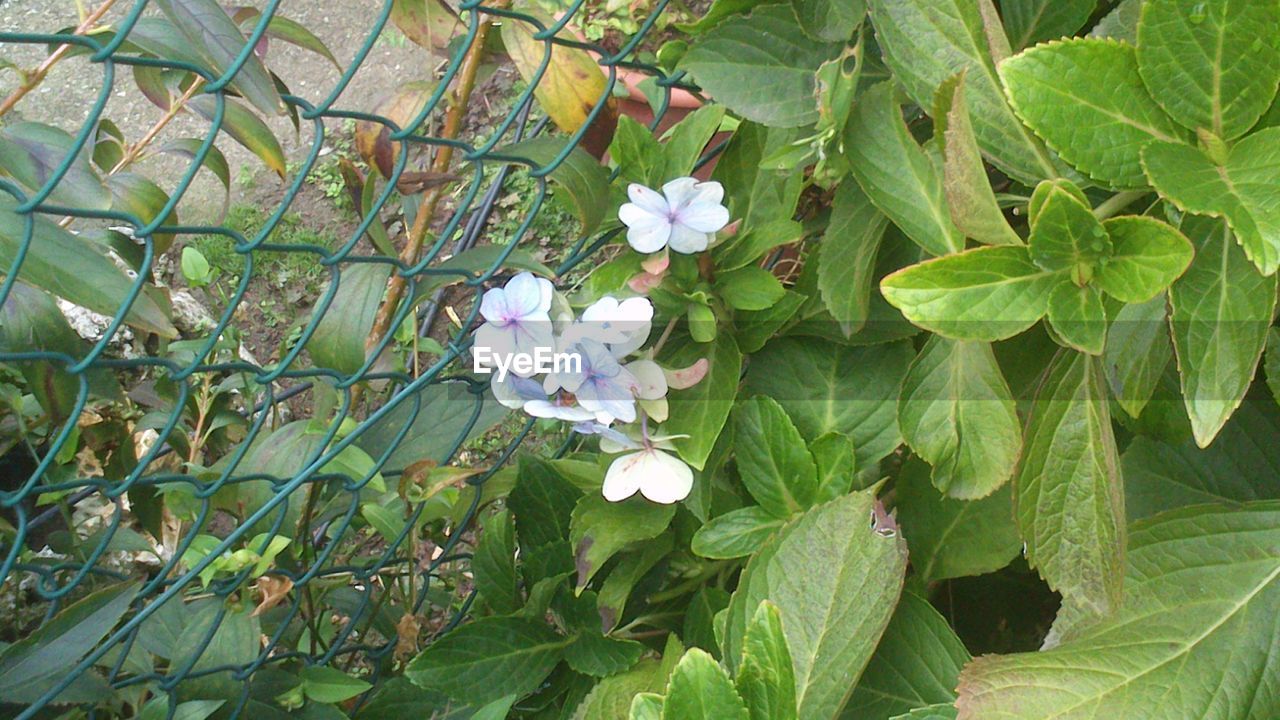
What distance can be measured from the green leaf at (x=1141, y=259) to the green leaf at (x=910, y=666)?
366 mm

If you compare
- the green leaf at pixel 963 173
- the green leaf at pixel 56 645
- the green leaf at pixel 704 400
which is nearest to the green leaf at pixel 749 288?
the green leaf at pixel 704 400

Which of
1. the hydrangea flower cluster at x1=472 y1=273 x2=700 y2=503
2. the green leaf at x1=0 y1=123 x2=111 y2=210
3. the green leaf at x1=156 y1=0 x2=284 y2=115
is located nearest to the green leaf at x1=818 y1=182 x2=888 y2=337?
the hydrangea flower cluster at x1=472 y1=273 x2=700 y2=503

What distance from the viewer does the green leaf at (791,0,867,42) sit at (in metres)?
0.92

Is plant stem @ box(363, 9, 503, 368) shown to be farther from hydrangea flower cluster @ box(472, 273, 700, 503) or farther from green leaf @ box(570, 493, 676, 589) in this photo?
green leaf @ box(570, 493, 676, 589)

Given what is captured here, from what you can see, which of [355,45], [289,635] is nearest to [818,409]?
[289,635]

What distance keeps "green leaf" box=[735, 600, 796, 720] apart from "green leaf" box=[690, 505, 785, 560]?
0.34 meters

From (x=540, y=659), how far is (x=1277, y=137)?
850mm

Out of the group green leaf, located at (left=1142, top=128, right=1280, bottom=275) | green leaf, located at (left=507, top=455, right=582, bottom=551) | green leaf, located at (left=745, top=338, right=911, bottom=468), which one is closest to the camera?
green leaf, located at (left=1142, top=128, right=1280, bottom=275)

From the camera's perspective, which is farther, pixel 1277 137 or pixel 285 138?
pixel 285 138

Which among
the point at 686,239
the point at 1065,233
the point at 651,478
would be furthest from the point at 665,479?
the point at 1065,233

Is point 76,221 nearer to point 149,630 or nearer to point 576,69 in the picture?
point 149,630

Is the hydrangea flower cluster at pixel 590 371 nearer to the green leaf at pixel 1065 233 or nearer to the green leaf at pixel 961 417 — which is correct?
the green leaf at pixel 961 417

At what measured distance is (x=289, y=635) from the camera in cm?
130

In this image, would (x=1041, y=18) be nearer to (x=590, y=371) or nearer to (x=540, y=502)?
(x=590, y=371)
